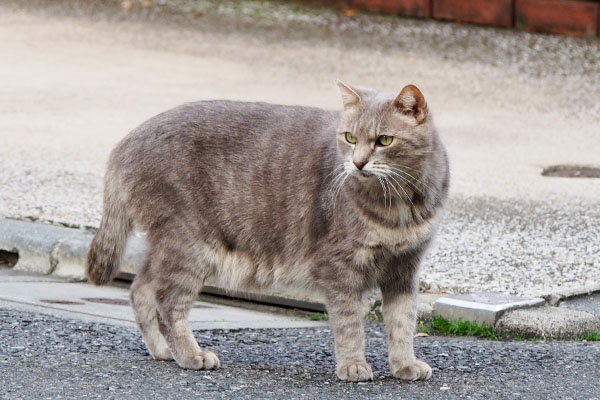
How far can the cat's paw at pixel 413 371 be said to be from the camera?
4.42m

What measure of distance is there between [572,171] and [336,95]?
7.82 ft

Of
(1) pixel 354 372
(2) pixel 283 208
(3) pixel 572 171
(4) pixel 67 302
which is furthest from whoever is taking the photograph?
(3) pixel 572 171

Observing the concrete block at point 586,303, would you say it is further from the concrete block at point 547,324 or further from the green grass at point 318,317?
the green grass at point 318,317

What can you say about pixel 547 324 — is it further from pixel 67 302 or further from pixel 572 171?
pixel 572 171

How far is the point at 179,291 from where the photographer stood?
4.57m

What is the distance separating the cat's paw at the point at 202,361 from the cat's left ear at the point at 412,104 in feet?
4.10

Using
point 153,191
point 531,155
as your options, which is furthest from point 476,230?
point 153,191

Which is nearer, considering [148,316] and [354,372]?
[354,372]

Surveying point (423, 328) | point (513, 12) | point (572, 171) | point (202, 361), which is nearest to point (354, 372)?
point (202, 361)

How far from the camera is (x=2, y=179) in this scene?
7.13m

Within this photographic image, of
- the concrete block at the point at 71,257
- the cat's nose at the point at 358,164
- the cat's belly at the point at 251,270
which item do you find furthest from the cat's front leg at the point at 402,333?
Result: the concrete block at the point at 71,257

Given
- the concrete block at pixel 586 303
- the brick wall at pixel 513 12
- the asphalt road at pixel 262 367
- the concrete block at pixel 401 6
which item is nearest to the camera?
the asphalt road at pixel 262 367

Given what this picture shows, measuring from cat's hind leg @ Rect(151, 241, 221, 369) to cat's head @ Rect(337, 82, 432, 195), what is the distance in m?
0.77

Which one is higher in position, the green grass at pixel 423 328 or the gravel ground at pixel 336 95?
the gravel ground at pixel 336 95
